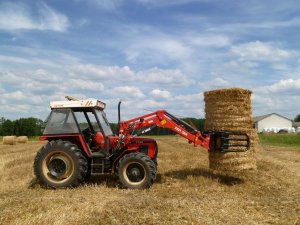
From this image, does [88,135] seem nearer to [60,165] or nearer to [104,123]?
[104,123]

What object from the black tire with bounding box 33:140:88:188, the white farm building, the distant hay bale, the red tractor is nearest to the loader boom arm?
the red tractor

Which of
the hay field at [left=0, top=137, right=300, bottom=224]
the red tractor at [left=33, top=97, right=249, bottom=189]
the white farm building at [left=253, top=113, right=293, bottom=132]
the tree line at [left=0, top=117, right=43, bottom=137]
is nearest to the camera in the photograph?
the hay field at [left=0, top=137, right=300, bottom=224]

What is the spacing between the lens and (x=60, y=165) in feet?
31.1

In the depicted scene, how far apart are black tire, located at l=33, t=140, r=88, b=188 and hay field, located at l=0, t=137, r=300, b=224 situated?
0.93 feet

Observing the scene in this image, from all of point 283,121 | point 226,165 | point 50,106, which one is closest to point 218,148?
point 226,165

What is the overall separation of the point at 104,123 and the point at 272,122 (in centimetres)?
8462

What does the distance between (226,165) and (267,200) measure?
2385 mm

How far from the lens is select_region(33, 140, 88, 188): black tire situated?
9.22 meters

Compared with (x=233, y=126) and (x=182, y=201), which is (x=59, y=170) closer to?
(x=182, y=201)

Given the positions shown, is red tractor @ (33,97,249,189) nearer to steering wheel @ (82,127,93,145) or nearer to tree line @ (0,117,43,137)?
steering wheel @ (82,127,93,145)

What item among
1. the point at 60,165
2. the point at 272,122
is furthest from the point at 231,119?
the point at 272,122

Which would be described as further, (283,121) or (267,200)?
(283,121)

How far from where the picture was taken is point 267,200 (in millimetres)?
7770

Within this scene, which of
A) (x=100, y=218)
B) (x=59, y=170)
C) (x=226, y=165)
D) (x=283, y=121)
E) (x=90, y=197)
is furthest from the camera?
(x=283, y=121)
